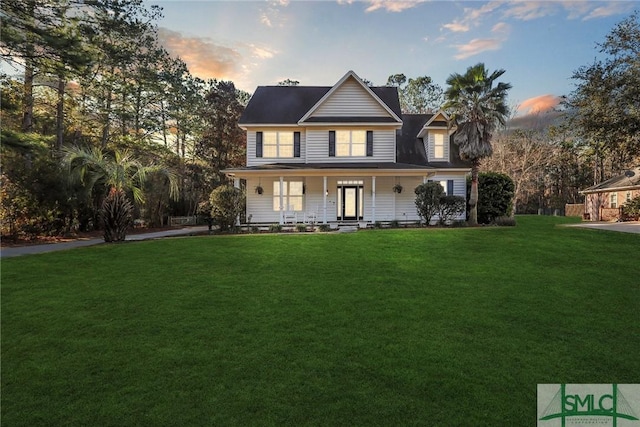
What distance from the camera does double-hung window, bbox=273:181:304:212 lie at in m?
20.1

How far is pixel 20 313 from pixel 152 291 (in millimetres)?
2115

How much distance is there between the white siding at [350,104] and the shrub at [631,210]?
21130mm

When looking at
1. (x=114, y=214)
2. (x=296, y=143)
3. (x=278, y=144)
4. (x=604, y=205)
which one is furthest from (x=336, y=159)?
(x=604, y=205)

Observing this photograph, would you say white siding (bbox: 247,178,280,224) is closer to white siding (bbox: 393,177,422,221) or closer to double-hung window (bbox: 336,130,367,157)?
double-hung window (bbox: 336,130,367,157)

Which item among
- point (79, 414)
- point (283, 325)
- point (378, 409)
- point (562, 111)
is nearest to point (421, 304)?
point (283, 325)

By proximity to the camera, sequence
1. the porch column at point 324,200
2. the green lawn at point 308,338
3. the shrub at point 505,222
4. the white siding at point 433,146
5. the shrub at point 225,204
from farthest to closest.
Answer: the white siding at point 433,146, the porch column at point 324,200, the shrub at point 505,222, the shrub at point 225,204, the green lawn at point 308,338

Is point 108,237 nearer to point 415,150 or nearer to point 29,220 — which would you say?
point 29,220

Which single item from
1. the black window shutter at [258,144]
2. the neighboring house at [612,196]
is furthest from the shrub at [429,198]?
the neighboring house at [612,196]

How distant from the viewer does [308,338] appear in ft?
15.8

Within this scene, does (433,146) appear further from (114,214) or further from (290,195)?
(114,214)

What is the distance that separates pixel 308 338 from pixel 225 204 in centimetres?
1179

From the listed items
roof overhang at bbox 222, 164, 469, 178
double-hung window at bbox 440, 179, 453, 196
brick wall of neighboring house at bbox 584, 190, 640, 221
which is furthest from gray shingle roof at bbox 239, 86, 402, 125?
brick wall of neighboring house at bbox 584, 190, 640, 221

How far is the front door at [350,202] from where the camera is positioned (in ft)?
66.9

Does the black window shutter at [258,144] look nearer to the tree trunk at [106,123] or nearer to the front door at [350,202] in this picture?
the front door at [350,202]
